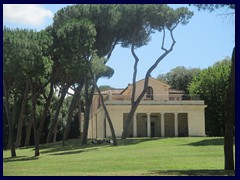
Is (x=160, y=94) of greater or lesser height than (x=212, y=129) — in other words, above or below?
above

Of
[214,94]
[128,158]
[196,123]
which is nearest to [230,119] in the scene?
[128,158]

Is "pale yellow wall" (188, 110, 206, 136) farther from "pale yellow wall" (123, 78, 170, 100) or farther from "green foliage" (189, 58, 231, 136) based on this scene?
"pale yellow wall" (123, 78, 170, 100)

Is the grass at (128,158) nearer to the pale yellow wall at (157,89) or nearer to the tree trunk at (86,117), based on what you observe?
the tree trunk at (86,117)

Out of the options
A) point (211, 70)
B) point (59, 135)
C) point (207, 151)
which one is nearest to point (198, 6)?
point (207, 151)

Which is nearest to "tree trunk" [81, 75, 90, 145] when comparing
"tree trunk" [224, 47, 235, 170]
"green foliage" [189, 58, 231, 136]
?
Answer: "green foliage" [189, 58, 231, 136]

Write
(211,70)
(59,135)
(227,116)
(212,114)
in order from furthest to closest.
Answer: (59,135)
(211,70)
(212,114)
(227,116)

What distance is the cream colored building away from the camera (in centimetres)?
4756

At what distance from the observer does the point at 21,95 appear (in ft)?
130

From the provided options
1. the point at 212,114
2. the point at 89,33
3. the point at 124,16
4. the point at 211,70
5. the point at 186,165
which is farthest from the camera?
the point at 211,70

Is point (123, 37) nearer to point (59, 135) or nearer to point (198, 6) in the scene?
point (198, 6)

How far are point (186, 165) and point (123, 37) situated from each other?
17051 millimetres

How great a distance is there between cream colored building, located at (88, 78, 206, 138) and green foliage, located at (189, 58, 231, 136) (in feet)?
6.32

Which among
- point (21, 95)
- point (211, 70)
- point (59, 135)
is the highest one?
point (211, 70)

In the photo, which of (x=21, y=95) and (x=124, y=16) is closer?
(x=124, y=16)
